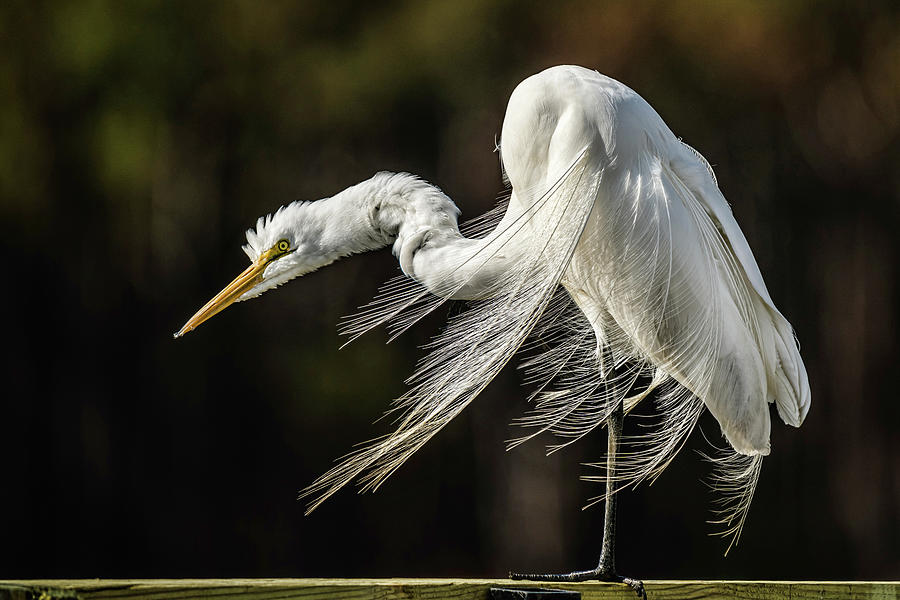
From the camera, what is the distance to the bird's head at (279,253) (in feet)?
5.83

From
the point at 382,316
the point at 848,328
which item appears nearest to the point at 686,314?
the point at 382,316

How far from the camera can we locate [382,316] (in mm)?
1544

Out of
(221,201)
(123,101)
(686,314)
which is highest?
(123,101)

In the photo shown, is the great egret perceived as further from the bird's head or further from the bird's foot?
the bird's head

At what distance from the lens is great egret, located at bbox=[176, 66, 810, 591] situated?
144 centimetres

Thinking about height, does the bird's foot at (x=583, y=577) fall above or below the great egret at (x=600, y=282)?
below

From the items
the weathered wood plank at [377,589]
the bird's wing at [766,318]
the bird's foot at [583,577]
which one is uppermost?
the bird's wing at [766,318]

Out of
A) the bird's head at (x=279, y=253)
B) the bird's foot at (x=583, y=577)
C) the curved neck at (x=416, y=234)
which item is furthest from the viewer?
the bird's head at (x=279, y=253)

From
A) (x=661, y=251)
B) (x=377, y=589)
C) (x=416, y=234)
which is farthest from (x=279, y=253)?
(x=377, y=589)

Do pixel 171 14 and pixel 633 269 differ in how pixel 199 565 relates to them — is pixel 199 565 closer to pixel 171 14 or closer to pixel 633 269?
pixel 171 14

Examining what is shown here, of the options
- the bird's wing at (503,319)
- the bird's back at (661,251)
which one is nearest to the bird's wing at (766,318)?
the bird's back at (661,251)

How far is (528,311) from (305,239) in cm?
54

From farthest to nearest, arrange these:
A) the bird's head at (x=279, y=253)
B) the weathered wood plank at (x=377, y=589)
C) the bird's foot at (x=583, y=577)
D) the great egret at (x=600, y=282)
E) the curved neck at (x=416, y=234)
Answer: the bird's head at (x=279, y=253)
the curved neck at (x=416, y=234)
the great egret at (x=600, y=282)
the bird's foot at (x=583, y=577)
the weathered wood plank at (x=377, y=589)

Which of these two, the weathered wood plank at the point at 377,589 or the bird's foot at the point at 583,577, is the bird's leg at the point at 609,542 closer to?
the bird's foot at the point at 583,577
